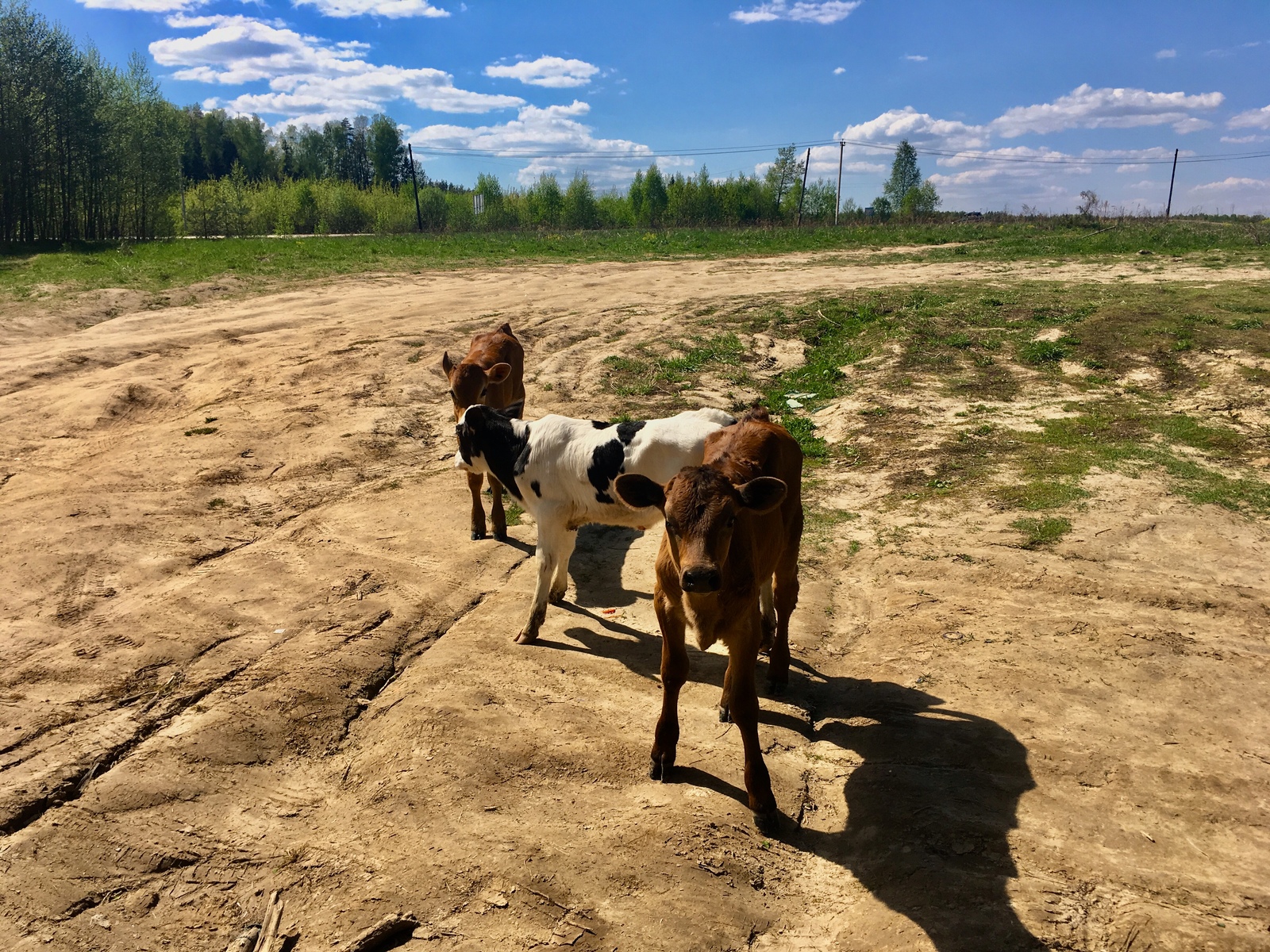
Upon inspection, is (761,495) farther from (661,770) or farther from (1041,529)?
(1041,529)

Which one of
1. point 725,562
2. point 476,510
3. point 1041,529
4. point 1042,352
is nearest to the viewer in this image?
point 725,562

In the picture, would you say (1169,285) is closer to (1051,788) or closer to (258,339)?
(1051,788)

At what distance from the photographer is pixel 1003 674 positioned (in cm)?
579

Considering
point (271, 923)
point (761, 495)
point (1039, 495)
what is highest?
point (761, 495)

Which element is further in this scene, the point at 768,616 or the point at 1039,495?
the point at 1039,495

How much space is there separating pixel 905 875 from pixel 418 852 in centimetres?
266

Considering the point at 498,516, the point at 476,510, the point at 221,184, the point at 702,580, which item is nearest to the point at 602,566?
the point at 498,516

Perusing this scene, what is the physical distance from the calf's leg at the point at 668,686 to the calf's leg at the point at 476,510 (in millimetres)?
4409

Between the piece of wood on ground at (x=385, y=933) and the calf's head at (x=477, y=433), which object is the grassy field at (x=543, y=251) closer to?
the calf's head at (x=477, y=433)

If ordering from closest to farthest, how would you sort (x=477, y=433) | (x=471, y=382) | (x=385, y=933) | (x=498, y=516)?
(x=385, y=933), (x=477, y=433), (x=498, y=516), (x=471, y=382)

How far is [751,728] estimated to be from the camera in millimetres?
4668

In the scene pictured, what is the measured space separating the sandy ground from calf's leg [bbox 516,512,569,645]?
222mm

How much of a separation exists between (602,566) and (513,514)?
5.67ft

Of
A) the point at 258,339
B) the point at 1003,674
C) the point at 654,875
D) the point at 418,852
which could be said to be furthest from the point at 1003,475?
the point at 258,339
